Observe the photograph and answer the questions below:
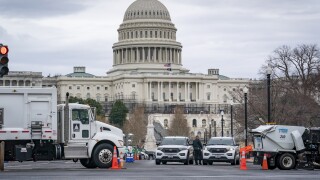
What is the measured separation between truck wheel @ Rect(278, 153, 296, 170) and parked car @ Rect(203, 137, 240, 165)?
904cm

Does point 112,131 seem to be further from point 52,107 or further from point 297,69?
point 297,69

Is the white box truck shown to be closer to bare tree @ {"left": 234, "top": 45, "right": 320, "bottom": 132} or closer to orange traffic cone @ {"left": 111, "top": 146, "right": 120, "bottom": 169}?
orange traffic cone @ {"left": 111, "top": 146, "right": 120, "bottom": 169}

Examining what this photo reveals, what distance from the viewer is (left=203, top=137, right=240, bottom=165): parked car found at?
178 ft

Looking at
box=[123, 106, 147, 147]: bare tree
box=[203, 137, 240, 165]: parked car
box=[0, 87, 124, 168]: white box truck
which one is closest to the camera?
box=[0, 87, 124, 168]: white box truck

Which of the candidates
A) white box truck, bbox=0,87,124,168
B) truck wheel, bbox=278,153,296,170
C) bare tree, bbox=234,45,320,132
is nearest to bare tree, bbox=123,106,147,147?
bare tree, bbox=234,45,320,132

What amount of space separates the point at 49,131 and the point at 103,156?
2.62 meters

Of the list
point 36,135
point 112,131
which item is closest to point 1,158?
point 36,135

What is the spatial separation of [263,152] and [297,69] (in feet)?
195

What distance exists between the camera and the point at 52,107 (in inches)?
1711

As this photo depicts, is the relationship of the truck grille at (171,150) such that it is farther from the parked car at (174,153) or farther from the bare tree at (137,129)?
the bare tree at (137,129)

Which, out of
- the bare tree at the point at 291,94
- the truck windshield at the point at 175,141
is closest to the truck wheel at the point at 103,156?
the truck windshield at the point at 175,141

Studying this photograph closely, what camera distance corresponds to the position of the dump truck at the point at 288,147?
4494 cm

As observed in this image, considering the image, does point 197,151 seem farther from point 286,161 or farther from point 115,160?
point 115,160

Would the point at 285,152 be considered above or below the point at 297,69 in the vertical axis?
below
